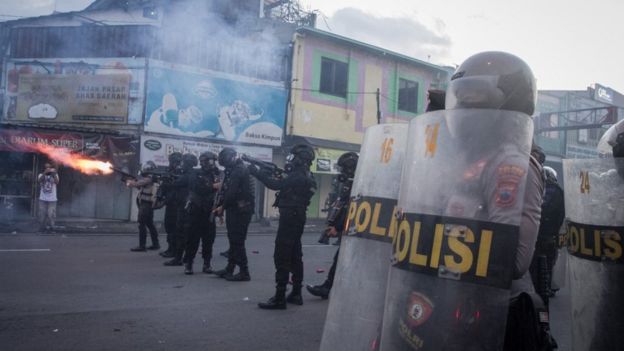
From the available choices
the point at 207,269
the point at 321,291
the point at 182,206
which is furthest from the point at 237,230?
the point at 182,206

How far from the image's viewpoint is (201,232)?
25.9 ft

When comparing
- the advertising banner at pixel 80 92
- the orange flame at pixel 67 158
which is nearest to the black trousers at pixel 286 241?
the orange flame at pixel 67 158

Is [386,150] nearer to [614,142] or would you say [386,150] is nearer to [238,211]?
[614,142]

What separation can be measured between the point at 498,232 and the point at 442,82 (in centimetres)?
2301

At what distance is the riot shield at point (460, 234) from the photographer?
77.8 inches

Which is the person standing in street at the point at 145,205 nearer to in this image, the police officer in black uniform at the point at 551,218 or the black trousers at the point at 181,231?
the black trousers at the point at 181,231

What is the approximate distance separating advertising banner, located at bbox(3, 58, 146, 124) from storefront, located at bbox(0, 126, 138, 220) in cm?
133

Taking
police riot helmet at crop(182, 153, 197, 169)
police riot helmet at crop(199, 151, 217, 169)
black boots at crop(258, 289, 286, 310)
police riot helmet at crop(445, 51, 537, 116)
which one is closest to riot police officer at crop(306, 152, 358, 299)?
black boots at crop(258, 289, 286, 310)

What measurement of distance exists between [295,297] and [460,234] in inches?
168

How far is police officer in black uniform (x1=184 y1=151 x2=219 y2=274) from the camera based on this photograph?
7754 millimetres

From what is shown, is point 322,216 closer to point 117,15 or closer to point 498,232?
point 117,15

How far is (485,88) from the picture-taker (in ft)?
7.36

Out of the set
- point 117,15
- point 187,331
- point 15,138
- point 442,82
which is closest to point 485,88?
point 187,331

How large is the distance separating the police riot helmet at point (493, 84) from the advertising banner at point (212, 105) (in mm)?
14457
